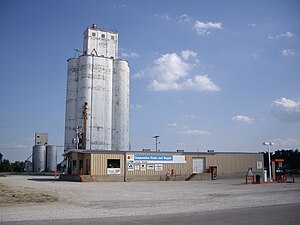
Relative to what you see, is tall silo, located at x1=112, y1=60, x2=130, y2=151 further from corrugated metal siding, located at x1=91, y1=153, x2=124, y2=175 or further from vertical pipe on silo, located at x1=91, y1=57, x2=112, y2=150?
corrugated metal siding, located at x1=91, y1=153, x2=124, y2=175

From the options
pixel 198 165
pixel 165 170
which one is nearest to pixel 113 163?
pixel 165 170

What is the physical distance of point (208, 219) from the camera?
1240 centimetres

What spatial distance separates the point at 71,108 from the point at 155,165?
31.6 metres

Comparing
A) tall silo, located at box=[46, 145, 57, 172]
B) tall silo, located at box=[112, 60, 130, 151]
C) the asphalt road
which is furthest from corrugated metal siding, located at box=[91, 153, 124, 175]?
tall silo, located at box=[46, 145, 57, 172]

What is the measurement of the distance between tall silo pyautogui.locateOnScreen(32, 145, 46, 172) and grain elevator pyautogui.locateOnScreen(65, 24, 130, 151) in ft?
73.9

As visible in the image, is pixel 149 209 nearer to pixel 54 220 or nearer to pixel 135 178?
pixel 54 220

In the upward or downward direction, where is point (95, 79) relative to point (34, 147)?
upward

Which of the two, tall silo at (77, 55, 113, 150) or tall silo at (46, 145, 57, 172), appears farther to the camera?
tall silo at (46, 145, 57, 172)

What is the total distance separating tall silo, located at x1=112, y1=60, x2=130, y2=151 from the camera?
72875 millimetres

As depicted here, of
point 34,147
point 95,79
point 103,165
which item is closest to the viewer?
point 103,165

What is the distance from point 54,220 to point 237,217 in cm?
637

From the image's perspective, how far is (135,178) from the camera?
43.5m

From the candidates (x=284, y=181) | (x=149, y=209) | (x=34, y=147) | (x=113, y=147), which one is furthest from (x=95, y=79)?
(x=149, y=209)

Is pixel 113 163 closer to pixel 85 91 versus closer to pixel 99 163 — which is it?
pixel 99 163
